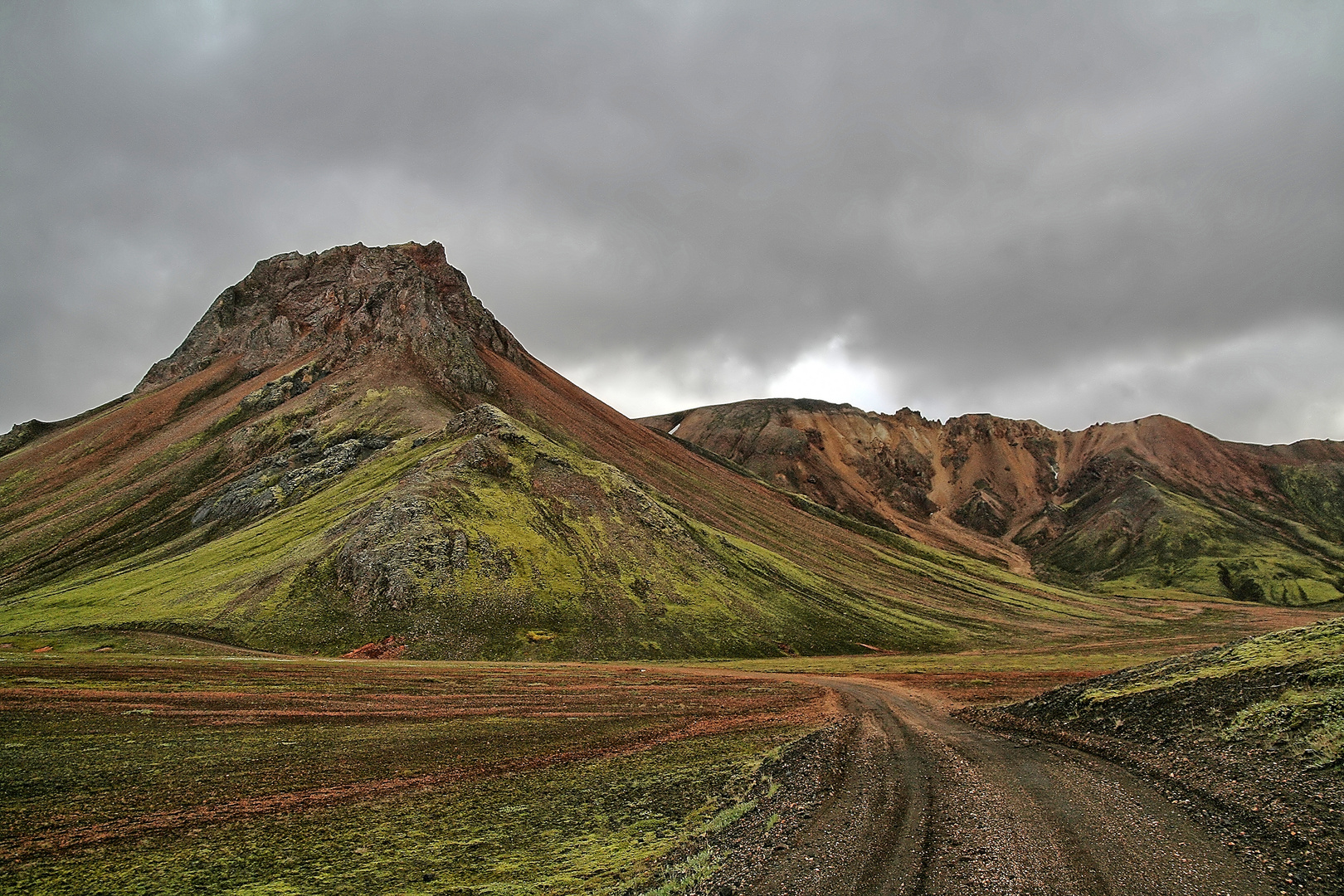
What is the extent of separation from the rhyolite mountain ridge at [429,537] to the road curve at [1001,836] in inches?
2491

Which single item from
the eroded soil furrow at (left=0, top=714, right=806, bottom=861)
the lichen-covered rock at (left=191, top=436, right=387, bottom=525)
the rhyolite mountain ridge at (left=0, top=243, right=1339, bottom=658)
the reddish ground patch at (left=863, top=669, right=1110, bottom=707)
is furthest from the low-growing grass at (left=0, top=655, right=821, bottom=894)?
the lichen-covered rock at (left=191, top=436, right=387, bottom=525)

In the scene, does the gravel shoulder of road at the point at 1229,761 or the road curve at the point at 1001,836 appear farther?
the gravel shoulder of road at the point at 1229,761

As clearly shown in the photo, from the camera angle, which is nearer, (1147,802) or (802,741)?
(1147,802)

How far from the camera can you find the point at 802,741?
100 ft

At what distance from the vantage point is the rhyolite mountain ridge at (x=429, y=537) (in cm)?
8444

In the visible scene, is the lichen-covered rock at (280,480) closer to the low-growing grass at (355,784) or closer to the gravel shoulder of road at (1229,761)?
the low-growing grass at (355,784)

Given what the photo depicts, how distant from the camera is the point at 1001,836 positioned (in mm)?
17281

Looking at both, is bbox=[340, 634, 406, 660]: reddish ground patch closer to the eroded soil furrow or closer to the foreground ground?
the foreground ground

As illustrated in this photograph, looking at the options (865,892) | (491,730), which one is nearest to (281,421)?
(491,730)

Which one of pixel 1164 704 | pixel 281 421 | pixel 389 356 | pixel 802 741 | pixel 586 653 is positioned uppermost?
pixel 389 356

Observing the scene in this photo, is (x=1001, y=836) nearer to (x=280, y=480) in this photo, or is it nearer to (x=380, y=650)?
(x=380, y=650)

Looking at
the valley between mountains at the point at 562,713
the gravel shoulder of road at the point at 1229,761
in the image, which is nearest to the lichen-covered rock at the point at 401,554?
the valley between mountains at the point at 562,713

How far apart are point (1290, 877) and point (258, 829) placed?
26712 mm

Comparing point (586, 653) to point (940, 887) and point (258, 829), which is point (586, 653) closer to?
point (258, 829)
